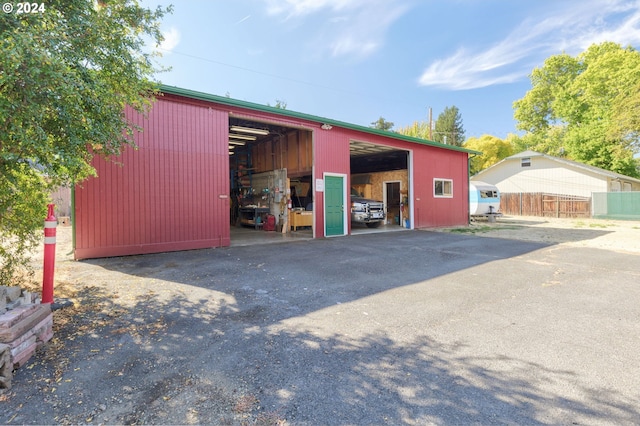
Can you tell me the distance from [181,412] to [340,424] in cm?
93

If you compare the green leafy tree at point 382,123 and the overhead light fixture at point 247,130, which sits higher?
the green leafy tree at point 382,123

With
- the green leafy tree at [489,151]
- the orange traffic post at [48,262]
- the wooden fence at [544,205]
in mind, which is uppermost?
the green leafy tree at [489,151]

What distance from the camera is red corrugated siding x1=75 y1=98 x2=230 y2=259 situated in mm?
6590

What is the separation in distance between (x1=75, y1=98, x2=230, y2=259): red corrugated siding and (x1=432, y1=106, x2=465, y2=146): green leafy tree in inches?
1587

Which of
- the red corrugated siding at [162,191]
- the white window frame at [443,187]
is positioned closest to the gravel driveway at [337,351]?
the red corrugated siding at [162,191]

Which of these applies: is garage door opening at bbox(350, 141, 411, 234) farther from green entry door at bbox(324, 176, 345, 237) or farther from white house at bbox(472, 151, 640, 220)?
white house at bbox(472, 151, 640, 220)

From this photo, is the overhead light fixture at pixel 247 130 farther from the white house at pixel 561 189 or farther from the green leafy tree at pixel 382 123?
the green leafy tree at pixel 382 123

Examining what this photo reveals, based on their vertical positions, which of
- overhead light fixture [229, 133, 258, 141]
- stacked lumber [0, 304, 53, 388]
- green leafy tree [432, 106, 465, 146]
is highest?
green leafy tree [432, 106, 465, 146]

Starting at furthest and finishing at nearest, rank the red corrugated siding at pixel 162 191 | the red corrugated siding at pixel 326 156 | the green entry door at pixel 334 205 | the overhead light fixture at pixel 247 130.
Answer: the overhead light fixture at pixel 247 130 → the green entry door at pixel 334 205 → the red corrugated siding at pixel 326 156 → the red corrugated siding at pixel 162 191

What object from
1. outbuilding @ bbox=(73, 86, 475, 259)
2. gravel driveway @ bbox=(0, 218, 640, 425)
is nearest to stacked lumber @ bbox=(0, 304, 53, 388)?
gravel driveway @ bbox=(0, 218, 640, 425)

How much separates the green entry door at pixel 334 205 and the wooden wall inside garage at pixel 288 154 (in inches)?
40.7

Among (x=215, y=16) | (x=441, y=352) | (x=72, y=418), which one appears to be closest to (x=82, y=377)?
(x=72, y=418)

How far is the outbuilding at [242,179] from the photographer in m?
6.84

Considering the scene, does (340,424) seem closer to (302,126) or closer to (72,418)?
(72,418)
